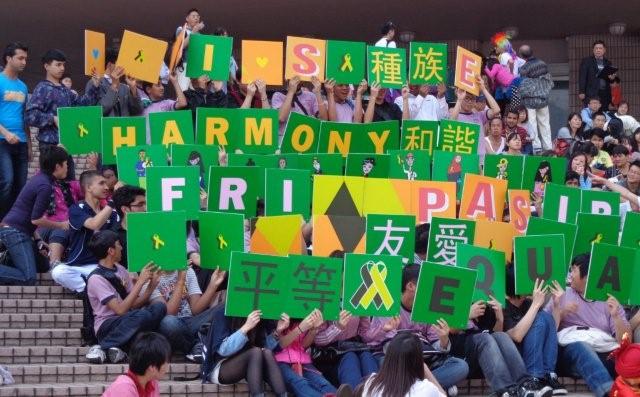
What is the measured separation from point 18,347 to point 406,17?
41.3 ft

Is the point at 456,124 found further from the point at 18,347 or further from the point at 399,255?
the point at 18,347

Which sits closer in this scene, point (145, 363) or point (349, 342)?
point (145, 363)

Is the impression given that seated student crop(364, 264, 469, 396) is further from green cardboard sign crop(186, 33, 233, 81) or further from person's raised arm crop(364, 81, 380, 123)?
person's raised arm crop(364, 81, 380, 123)

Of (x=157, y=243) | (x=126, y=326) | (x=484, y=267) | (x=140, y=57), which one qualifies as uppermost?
(x=140, y=57)

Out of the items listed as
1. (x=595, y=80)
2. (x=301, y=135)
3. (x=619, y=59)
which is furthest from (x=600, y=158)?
(x=619, y=59)

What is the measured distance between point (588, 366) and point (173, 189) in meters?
3.55

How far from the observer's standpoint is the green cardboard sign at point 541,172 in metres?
14.1

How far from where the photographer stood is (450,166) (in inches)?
546

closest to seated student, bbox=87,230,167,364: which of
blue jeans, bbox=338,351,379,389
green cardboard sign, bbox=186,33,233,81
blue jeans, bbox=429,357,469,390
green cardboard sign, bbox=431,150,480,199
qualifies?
blue jeans, bbox=338,351,379,389

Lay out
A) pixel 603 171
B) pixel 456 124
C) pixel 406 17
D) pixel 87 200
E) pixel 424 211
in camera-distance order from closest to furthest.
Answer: pixel 87 200, pixel 424 211, pixel 456 124, pixel 603 171, pixel 406 17

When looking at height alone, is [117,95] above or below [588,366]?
above

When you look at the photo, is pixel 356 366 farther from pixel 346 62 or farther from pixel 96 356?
pixel 346 62

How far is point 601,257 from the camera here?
38.3 ft

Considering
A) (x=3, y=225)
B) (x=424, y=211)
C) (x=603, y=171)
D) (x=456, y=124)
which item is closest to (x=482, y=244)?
(x=424, y=211)
